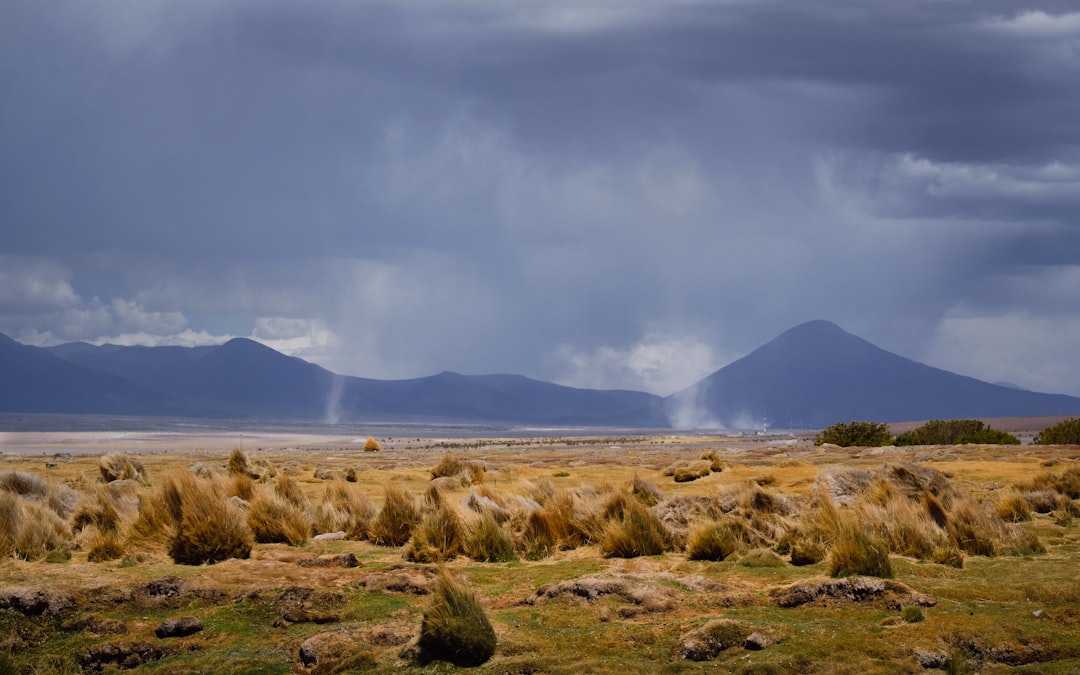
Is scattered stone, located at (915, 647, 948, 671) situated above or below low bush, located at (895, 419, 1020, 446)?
below

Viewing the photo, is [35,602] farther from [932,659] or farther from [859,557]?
[859,557]

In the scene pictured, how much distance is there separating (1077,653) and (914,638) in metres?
1.44

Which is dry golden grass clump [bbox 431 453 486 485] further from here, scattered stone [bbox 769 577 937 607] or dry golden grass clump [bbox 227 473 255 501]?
scattered stone [bbox 769 577 937 607]

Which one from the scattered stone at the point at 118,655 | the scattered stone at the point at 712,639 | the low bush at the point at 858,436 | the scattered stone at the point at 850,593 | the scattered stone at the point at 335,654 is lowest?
the scattered stone at the point at 118,655

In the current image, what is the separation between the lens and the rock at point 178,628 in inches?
384

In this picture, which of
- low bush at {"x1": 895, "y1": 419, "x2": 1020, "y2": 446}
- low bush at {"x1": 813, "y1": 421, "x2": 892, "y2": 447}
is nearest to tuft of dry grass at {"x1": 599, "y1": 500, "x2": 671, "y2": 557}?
low bush at {"x1": 895, "y1": 419, "x2": 1020, "y2": 446}

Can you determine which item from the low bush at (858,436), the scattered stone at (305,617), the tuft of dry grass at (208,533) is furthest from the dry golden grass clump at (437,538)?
the low bush at (858,436)

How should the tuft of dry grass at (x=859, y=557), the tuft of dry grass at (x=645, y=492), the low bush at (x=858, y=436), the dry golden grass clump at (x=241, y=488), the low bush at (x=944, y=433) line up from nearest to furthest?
1. the tuft of dry grass at (x=859, y=557)
2. the dry golden grass clump at (x=241, y=488)
3. the tuft of dry grass at (x=645, y=492)
4. the low bush at (x=944, y=433)
5. the low bush at (x=858, y=436)

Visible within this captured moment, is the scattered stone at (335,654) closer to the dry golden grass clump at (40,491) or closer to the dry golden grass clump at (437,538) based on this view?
the dry golden grass clump at (437,538)

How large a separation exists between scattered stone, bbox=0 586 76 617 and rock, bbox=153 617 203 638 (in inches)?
56.0

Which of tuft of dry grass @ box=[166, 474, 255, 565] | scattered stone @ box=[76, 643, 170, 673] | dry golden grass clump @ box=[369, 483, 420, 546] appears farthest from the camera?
dry golden grass clump @ box=[369, 483, 420, 546]

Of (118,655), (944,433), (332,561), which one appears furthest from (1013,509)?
(944,433)

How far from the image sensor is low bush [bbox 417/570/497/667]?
8.49m

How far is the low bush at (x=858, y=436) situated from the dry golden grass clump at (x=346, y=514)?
5133 cm
